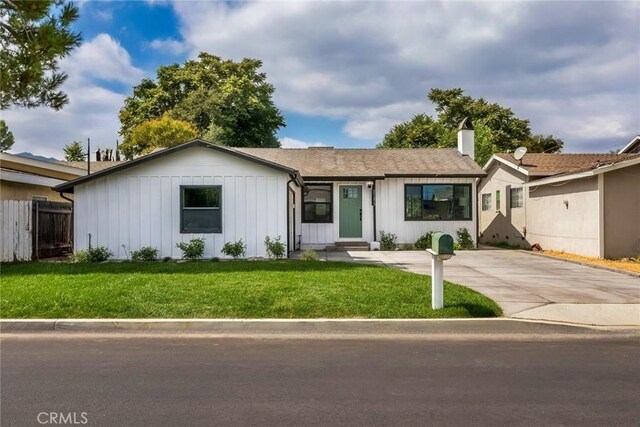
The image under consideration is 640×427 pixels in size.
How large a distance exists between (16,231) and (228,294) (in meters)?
8.81

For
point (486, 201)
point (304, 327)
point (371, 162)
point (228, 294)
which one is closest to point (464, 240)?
point (371, 162)

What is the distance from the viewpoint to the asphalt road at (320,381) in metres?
4.05

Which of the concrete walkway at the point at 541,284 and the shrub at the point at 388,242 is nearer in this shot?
the concrete walkway at the point at 541,284

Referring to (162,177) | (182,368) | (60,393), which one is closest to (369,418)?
(182,368)

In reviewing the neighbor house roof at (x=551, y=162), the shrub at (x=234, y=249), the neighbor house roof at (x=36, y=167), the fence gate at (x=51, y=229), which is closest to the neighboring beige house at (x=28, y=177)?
the neighbor house roof at (x=36, y=167)

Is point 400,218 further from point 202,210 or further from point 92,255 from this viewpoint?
point 92,255

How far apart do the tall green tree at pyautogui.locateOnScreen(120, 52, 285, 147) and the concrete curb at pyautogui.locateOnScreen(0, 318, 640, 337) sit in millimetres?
29938

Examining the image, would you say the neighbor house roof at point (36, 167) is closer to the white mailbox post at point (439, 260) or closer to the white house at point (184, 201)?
the white house at point (184, 201)

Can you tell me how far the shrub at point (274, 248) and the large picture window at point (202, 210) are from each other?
4.90 feet

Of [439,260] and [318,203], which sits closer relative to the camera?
[439,260]

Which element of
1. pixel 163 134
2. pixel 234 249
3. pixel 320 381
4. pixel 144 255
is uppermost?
pixel 163 134

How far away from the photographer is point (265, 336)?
691 centimetres

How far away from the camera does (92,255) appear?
45.1 feet

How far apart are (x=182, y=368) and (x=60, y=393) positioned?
121 cm
